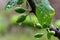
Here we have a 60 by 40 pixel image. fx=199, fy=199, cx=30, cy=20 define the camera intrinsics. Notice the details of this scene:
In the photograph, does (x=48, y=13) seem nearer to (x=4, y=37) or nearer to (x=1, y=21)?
(x=4, y=37)

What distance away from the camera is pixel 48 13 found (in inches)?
16.2

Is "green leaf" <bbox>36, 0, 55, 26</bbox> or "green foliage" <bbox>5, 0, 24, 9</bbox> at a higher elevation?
"green foliage" <bbox>5, 0, 24, 9</bbox>

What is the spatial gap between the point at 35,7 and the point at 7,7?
6cm

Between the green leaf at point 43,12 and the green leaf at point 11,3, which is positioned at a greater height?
the green leaf at point 11,3

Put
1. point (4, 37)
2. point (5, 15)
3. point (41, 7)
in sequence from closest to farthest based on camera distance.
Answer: point (41, 7), point (4, 37), point (5, 15)

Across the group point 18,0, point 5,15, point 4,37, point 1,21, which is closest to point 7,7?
point 18,0

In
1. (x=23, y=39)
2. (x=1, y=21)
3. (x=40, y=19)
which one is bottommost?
(x=23, y=39)

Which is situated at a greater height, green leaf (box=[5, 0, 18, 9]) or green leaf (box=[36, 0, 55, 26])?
green leaf (box=[5, 0, 18, 9])

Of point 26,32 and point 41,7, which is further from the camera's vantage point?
point 26,32

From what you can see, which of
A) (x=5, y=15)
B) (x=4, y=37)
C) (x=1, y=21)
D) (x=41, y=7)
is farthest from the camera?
(x=5, y=15)

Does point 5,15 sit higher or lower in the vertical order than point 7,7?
lower

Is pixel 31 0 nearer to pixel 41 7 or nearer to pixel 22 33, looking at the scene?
pixel 41 7

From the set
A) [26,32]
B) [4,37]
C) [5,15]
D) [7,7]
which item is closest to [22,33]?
[26,32]

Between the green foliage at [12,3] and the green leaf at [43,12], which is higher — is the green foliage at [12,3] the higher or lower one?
the higher one
